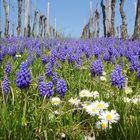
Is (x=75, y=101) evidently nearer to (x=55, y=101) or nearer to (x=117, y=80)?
(x=55, y=101)

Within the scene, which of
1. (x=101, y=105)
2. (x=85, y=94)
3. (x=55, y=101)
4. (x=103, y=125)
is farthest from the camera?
(x=85, y=94)

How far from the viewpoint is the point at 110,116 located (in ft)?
10.4

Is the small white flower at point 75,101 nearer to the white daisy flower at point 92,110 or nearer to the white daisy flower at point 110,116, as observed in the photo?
the white daisy flower at point 92,110

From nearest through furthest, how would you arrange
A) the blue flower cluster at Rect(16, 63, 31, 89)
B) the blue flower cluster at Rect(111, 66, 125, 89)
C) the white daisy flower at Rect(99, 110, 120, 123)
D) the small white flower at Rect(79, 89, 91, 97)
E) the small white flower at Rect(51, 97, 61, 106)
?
1. the white daisy flower at Rect(99, 110, 120, 123)
2. the blue flower cluster at Rect(16, 63, 31, 89)
3. the blue flower cluster at Rect(111, 66, 125, 89)
4. the small white flower at Rect(51, 97, 61, 106)
5. the small white flower at Rect(79, 89, 91, 97)

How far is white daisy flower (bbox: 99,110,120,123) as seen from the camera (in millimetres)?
3133

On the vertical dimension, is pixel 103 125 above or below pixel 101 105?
below

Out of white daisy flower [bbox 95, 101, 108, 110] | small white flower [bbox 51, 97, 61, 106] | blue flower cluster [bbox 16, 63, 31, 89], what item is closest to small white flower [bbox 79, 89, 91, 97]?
small white flower [bbox 51, 97, 61, 106]

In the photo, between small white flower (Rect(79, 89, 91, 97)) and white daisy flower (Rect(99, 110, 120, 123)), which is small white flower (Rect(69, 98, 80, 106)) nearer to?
small white flower (Rect(79, 89, 91, 97))

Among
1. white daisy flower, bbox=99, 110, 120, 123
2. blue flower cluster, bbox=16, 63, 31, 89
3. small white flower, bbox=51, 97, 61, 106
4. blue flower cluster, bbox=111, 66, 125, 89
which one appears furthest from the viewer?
small white flower, bbox=51, 97, 61, 106

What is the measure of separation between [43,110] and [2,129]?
594 millimetres

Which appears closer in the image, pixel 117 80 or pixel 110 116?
pixel 110 116

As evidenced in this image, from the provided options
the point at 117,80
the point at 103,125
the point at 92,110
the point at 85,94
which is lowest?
the point at 103,125

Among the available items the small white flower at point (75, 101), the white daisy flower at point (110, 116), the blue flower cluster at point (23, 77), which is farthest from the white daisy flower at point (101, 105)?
the blue flower cluster at point (23, 77)

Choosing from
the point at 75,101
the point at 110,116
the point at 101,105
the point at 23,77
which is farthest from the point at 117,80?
the point at 23,77
